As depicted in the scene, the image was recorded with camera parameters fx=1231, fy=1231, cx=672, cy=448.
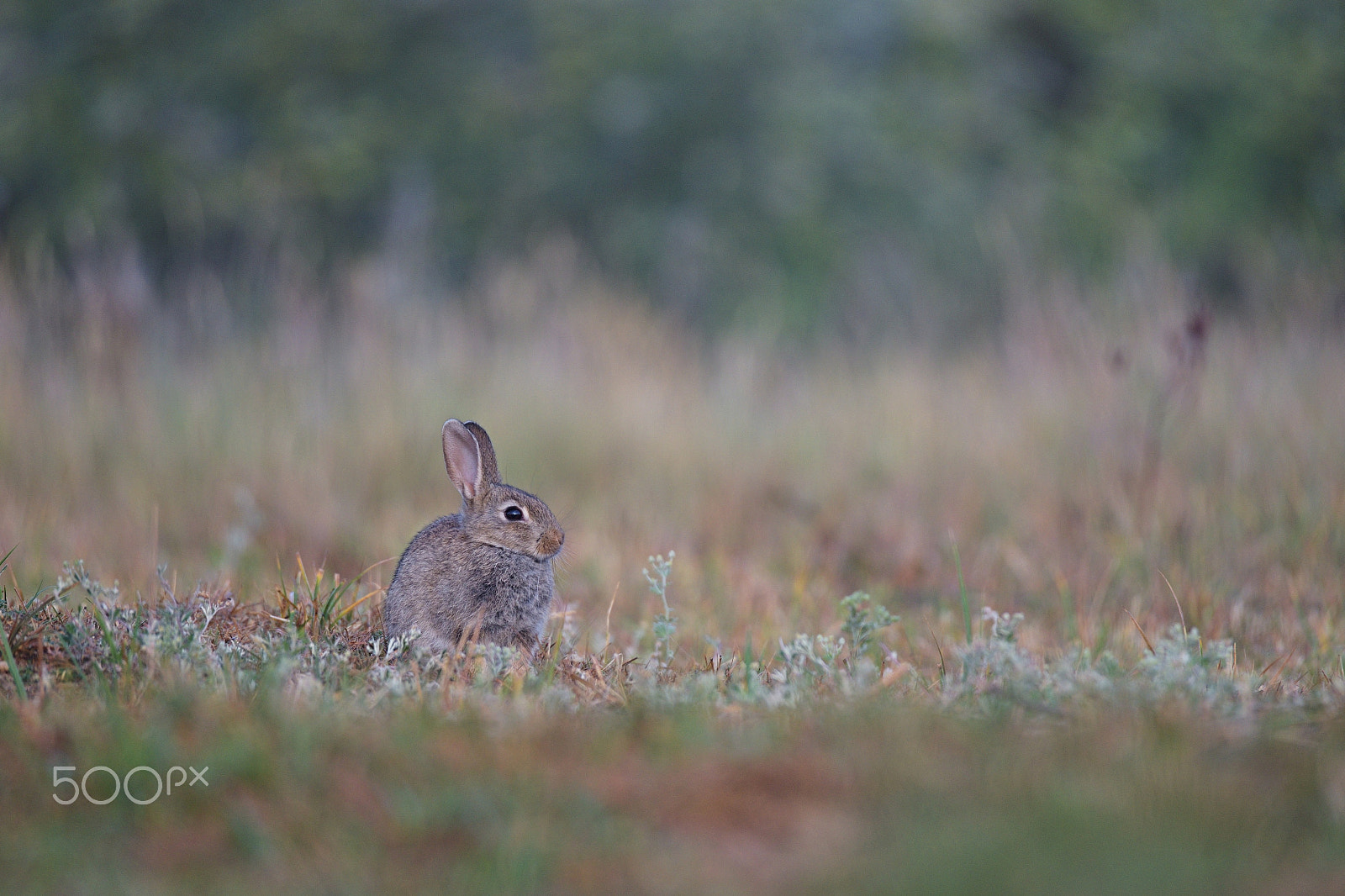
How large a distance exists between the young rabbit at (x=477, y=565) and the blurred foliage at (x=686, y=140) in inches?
419

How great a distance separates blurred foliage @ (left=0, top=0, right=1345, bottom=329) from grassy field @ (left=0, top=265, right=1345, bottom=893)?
5.09 meters

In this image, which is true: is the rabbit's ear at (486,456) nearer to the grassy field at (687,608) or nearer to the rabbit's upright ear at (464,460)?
the rabbit's upright ear at (464,460)

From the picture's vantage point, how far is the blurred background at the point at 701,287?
6.85 m

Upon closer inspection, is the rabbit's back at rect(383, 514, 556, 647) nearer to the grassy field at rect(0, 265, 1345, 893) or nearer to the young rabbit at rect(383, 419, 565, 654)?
the young rabbit at rect(383, 419, 565, 654)

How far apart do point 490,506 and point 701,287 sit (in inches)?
481

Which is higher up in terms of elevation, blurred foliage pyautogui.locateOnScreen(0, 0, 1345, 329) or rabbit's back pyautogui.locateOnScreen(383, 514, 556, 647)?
blurred foliage pyautogui.locateOnScreen(0, 0, 1345, 329)

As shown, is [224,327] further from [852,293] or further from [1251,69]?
[1251,69]

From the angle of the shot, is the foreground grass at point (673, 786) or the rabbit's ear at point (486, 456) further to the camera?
the rabbit's ear at point (486, 456)

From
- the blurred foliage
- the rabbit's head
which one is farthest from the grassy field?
the blurred foliage

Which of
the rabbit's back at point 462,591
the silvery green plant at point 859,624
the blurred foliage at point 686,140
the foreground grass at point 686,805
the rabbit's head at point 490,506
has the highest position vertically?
the blurred foliage at point 686,140

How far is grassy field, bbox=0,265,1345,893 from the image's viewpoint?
2.33 meters

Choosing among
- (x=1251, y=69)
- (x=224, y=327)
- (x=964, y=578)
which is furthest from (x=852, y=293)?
(x=964, y=578)

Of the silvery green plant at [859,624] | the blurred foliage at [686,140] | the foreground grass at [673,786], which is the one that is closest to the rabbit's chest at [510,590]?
the foreground grass at [673,786]

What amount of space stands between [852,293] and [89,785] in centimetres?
1475
